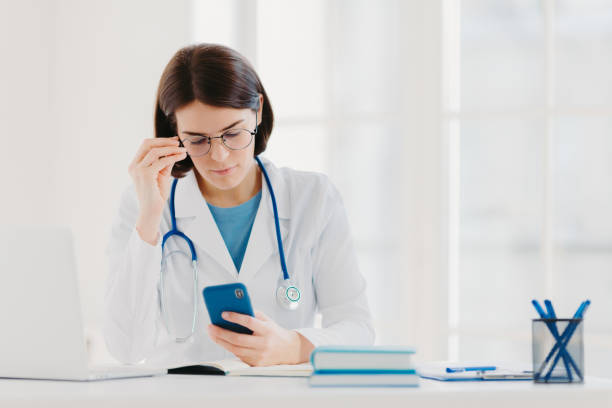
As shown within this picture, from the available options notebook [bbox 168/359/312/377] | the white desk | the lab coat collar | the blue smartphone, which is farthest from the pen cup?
the lab coat collar

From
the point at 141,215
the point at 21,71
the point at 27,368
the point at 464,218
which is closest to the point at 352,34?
the point at 464,218

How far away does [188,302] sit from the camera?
1.86 metres

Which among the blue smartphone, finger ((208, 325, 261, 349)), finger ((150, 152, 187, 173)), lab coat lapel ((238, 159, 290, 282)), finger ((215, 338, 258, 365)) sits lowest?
finger ((215, 338, 258, 365))

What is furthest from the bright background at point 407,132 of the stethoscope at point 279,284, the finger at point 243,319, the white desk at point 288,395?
the white desk at point 288,395

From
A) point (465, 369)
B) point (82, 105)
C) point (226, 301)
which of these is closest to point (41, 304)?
point (226, 301)

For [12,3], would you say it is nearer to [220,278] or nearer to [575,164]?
[220,278]

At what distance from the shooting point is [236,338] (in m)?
1.38

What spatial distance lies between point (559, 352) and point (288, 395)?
0.44m

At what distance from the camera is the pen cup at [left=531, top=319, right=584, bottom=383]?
1.12 meters

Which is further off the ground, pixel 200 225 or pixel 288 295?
pixel 200 225

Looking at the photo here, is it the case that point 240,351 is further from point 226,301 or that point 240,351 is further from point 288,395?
point 288,395

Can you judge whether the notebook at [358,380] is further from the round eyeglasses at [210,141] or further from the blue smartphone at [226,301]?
the round eyeglasses at [210,141]

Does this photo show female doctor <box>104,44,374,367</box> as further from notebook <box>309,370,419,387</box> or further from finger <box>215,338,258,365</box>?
notebook <box>309,370,419,387</box>

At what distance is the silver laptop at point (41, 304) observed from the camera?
1062 millimetres
